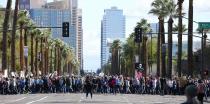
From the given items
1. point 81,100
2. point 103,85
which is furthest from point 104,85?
point 81,100

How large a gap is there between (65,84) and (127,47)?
102 metres

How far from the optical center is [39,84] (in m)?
60.6

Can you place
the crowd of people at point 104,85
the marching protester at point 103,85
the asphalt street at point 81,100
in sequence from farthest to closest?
the crowd of people at point 104,85, the marching protester at point 103,85, the asphalt street at point 81,100

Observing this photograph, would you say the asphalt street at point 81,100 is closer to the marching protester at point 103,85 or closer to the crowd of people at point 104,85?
the marching protester at point 103,85

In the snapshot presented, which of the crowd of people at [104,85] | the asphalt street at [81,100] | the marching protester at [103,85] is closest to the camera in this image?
the asphalt street at [81,100]

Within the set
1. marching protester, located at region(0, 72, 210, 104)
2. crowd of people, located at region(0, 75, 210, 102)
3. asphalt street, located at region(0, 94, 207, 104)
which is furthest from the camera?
crowd of people, located at region(0, 75, 210, 102)

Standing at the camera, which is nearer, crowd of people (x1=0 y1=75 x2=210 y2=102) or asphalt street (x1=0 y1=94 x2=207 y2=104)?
asphalt street (x1=0 y1=94 x2=207 y2=104)

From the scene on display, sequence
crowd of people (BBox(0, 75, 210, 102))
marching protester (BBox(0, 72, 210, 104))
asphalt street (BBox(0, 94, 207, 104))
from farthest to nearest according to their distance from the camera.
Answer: crowd of people (BBox(0, 75, 210, 102)) < marching protester (BBox(0, 72, 210, 104)) < asphalt street (BBox(0, 94, 207, 104))

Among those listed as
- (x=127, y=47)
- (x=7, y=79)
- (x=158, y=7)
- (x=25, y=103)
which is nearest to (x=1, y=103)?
(x=25, y=103)

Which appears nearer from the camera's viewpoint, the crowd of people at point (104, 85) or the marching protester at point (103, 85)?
the marching protester at point (103, 85)

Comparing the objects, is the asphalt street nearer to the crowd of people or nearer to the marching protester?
the marching protester

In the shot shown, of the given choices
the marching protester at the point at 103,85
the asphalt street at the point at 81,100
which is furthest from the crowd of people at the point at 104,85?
the asphalt street at the point at 81,100

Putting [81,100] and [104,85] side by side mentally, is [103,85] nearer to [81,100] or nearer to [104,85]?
[104,85]

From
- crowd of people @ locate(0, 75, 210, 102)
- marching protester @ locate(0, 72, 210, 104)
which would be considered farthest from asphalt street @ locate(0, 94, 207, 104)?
crowd of people @ locate(0, 75, 210, 102)
